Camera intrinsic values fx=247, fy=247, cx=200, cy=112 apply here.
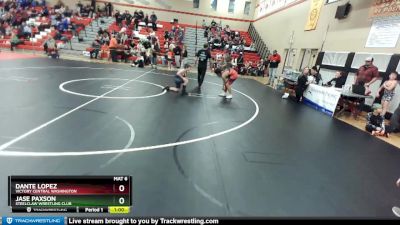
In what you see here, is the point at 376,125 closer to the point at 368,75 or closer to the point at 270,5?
the point at 368,75

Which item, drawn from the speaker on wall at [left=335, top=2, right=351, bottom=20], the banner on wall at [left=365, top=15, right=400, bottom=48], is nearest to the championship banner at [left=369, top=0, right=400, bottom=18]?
the banner on wall at [left=365, top=15, right=400, bottom=48]

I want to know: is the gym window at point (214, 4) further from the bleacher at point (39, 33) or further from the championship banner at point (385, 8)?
the championship banner at point (385, 8)

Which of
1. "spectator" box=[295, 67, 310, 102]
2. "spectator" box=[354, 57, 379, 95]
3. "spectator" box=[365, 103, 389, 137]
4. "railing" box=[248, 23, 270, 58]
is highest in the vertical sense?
"railing" box=[248, 23, 270, 58]

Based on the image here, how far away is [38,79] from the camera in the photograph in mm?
7656

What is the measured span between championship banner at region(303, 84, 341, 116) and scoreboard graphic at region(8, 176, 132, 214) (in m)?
7.48

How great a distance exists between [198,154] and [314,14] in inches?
532

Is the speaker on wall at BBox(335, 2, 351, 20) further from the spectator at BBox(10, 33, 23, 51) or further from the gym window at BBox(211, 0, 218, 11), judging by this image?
the spectator at BBox(10, 33, 23, 51)

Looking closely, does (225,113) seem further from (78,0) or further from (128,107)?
(78,0)

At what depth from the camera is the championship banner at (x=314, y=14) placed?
13445 millimetres

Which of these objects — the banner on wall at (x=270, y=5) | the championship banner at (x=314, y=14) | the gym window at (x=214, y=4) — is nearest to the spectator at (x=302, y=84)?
the championship banner at (x=314, y=14)

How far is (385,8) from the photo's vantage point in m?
8.83

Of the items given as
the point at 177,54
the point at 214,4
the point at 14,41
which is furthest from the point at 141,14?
the point at 14,41

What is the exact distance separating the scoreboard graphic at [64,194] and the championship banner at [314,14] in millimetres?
14676

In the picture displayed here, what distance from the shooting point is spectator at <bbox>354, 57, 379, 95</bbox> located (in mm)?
8242
